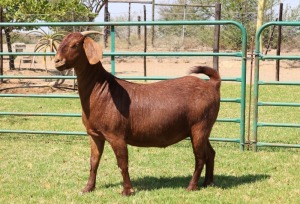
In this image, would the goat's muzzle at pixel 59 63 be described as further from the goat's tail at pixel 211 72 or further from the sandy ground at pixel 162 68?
the sandy ground at pixel 162 68

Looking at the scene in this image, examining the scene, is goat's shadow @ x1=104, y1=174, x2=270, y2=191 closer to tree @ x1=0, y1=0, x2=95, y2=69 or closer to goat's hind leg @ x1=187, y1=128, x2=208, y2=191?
goat's hind leg @ x1=187, y1=128, x2=208, y2=191

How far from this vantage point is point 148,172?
650 centimetres

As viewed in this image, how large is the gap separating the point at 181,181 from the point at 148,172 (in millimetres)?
586

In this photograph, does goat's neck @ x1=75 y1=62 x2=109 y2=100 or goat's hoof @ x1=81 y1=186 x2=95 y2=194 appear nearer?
goat's neck @ x1=75 y1=62 x2=109 y2=100

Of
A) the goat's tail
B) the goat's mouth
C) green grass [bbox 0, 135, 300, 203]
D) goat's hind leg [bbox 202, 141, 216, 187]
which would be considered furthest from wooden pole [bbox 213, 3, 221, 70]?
the goat's mouth

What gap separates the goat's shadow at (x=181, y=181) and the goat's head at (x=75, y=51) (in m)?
1.57

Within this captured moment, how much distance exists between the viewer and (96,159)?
5680 mm

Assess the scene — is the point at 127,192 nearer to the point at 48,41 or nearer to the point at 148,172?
the point at 148,172

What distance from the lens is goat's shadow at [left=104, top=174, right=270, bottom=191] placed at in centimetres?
581

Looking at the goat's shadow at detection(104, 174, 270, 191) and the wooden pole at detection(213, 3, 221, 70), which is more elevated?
the wooden pole at detection(213, 3, 221, 70)

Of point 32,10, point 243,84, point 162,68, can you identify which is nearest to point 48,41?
point 32,10

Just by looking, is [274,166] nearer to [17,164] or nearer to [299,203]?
[299,203]

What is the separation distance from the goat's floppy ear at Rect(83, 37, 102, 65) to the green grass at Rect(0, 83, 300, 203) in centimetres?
144

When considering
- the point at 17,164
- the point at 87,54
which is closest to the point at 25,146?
the point at 17,164
